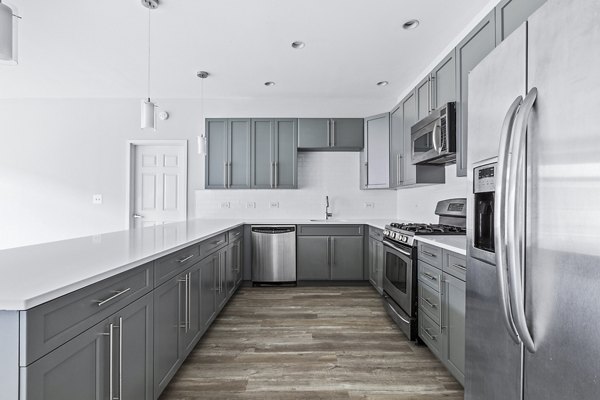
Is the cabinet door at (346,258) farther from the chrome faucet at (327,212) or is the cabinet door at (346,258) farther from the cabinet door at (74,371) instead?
the cabinet door at (74,371)

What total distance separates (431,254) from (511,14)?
5.04 feet

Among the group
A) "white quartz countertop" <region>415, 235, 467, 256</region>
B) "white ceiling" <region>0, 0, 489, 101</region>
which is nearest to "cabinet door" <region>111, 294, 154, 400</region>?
"white quartz countertop" <region>415, 235, 467, 256</region>

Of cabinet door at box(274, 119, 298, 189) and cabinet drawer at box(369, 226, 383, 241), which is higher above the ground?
cabinet door at box(274, 119, 298, 189)

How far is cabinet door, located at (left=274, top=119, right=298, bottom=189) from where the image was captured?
4.50m

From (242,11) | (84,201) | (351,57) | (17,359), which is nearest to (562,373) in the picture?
(17,359)

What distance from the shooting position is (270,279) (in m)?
4.16

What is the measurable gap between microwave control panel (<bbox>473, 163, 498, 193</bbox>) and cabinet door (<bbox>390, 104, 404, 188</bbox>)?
2534 mm

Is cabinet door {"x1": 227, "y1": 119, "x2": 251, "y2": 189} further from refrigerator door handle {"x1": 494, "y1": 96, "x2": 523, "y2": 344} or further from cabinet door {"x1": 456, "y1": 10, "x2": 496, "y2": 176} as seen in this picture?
refrigerator door handle {"x1": 494, "y1": 96, "x2": 523, "y2": 344}

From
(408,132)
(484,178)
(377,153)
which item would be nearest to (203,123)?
(377,153)

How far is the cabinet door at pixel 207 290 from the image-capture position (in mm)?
2443

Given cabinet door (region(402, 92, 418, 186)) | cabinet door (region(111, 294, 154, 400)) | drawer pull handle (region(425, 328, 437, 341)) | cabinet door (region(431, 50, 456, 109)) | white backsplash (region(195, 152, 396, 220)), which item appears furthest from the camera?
white backsplash (region(195, 152, 396, 220))

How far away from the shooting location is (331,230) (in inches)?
164

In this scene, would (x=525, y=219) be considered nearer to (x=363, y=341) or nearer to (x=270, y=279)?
(x=363, y=341)

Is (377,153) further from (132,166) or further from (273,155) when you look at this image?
(132,166)
